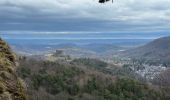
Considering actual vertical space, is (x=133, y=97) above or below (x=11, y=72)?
below

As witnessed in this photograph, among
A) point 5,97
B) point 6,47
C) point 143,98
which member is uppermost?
point 6,47

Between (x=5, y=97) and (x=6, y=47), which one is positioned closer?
(x=5, y=97)

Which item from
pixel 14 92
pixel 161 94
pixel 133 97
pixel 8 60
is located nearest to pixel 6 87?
pixel 14 92

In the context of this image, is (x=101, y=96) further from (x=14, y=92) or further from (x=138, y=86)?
(x=14, y=92)

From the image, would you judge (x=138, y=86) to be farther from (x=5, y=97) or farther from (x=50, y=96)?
(x=5, y=97)

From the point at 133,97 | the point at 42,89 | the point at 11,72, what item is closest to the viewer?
the point at 11,72

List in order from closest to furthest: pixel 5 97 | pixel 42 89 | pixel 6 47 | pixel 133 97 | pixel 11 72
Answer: pixel 5 97
pixel 11 72
pixel 6 47
pixel 133 97
pixel 42 89

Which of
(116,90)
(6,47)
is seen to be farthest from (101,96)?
(6,47)
